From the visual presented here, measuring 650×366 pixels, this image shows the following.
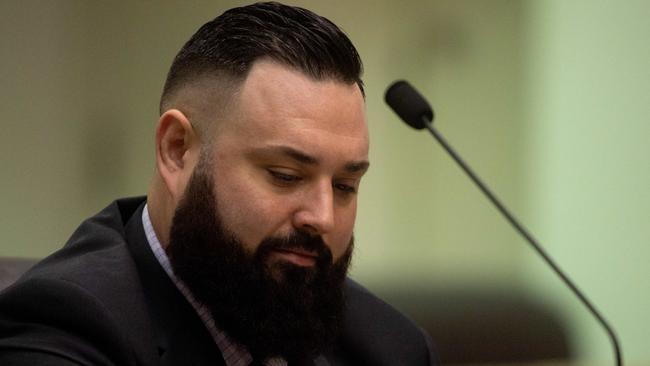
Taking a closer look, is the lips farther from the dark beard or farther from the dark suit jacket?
the dark suit jacket

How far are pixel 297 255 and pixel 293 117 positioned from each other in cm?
22

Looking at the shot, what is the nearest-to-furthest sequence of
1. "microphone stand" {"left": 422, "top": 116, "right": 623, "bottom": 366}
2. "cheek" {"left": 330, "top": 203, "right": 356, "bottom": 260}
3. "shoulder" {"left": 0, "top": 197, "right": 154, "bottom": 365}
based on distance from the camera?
1. "shoulder" {"left": 0, "top": 197, "right": 154, "bottom": 365}
2. "microphone stand" {"left": 422, "top": 116, "right": 623, "bottom": 366}
3. "cheek" {"left": 330, "top": 203, "right": 356, "bottom": 260}

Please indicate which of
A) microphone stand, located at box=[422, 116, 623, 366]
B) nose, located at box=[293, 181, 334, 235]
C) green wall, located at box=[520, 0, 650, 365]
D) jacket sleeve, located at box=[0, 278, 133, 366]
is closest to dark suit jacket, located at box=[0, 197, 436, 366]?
jacket sleeve, located at box=[0, 278, 133, 366]

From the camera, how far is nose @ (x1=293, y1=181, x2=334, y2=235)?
174 centimetres

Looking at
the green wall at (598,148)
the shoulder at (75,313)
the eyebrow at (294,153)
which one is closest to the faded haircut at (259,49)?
the eyebrow at (294,153)

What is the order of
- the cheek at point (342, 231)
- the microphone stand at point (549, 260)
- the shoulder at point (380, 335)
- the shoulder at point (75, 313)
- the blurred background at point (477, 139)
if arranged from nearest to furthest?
the shoulder at point (75, 313) < the microphone stand at point (549, 260) < the cheek at point (342, 231) < the shoulder at point (380, 335) < the blurred background at point (477, 139)

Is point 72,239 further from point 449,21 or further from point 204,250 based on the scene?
point 449,21

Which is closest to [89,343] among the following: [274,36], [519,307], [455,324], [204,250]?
[204,250]

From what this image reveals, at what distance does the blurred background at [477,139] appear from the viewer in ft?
14.0

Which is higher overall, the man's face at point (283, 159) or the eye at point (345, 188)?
the man's face at point (283, 159)

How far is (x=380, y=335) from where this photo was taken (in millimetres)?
2143

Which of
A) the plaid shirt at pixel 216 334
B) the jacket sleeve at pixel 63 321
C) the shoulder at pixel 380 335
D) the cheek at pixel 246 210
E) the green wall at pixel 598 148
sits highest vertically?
the jacket sleeve at pixel 63 321

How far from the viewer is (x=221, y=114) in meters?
1.81

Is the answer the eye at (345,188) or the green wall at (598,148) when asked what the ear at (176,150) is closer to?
the eye at (345,188)
